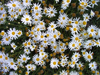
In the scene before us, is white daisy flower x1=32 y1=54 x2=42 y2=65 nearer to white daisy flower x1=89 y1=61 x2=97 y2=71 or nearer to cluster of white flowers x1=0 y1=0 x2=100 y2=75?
cluster of white flowers x1=0 y1=0 x2=100 y2=75

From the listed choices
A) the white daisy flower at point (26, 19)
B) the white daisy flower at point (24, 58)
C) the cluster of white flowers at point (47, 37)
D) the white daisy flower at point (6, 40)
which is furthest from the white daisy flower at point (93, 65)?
the white daisy flower at point (6, 40)

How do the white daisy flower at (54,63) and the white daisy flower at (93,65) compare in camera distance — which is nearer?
the white daisy flower at (54,63)

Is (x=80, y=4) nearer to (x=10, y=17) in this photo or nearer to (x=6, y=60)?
(x=10, y=17)

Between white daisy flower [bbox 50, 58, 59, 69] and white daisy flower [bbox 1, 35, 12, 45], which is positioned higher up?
white daisy flower [bbox 1, 35, 12, 45]

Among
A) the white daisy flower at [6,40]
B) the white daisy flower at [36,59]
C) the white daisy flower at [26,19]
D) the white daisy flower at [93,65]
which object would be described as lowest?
the white daisy flower at [93,65]

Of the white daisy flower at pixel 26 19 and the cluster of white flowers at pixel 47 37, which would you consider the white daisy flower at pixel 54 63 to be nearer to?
the cluster of white flowers at pixel 47 37

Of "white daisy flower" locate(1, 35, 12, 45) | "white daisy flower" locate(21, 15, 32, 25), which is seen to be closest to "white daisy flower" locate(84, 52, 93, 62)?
"white daisy flower" locate(21, 15, 32, 25)

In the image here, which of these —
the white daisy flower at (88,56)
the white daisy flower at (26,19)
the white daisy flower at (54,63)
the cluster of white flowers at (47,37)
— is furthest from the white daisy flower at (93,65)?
the white daisy flower at (26,19)

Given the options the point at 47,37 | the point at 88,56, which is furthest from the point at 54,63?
the point at 88,56

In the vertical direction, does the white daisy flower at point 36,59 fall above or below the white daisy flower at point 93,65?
above
